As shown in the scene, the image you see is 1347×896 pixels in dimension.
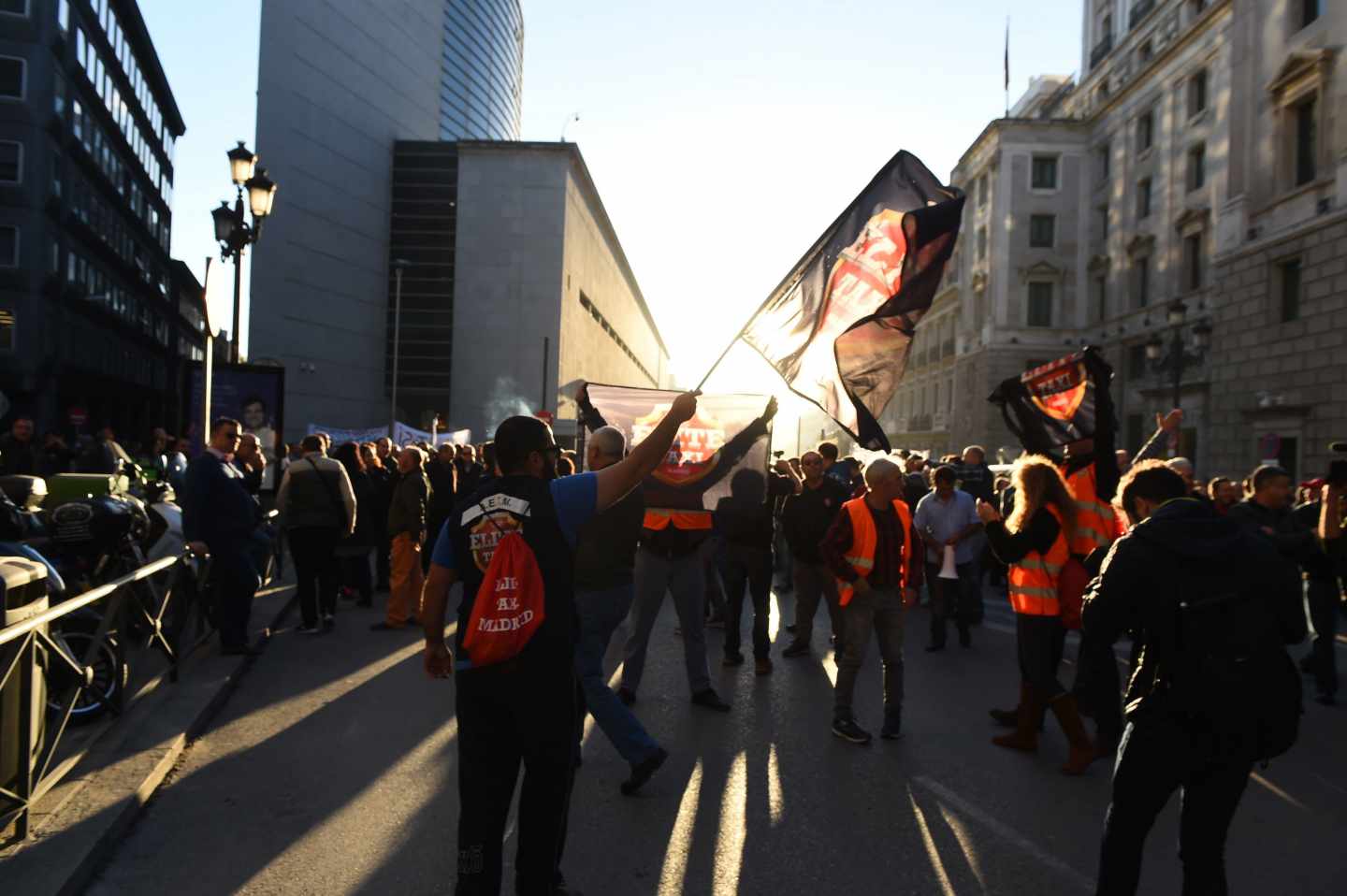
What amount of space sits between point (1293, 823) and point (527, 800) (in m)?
4.00

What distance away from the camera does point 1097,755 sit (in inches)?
242

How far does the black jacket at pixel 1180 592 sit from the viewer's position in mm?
3402

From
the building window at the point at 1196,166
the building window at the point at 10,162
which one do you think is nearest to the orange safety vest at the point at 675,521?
the building window at the point at 1196,166

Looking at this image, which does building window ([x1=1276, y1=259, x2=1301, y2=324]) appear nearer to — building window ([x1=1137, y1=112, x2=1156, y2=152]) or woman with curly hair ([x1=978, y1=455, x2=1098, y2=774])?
building window ([x1=1137, y1=112, x2=1156, y2=152])

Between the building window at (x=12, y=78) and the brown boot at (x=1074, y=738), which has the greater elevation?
the building window at (x=12, y=78)

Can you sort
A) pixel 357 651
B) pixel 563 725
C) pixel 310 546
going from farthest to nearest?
pixel 310 546 < pixel 357 651 < pixel 563 725

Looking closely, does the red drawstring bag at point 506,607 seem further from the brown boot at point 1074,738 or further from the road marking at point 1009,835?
the brown boot at point 1074,738

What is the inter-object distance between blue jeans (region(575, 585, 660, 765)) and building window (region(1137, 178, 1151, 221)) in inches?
1684

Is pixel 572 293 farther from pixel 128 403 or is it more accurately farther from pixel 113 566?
pixel 113 566

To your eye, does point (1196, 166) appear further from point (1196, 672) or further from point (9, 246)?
point (9, 246)

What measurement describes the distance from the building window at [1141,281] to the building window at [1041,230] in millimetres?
7961

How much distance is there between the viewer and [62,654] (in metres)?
5.17

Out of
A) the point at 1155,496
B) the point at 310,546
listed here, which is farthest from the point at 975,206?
the point at 1155,496

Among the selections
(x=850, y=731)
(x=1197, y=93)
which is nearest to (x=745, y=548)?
(x=850, y=731)
